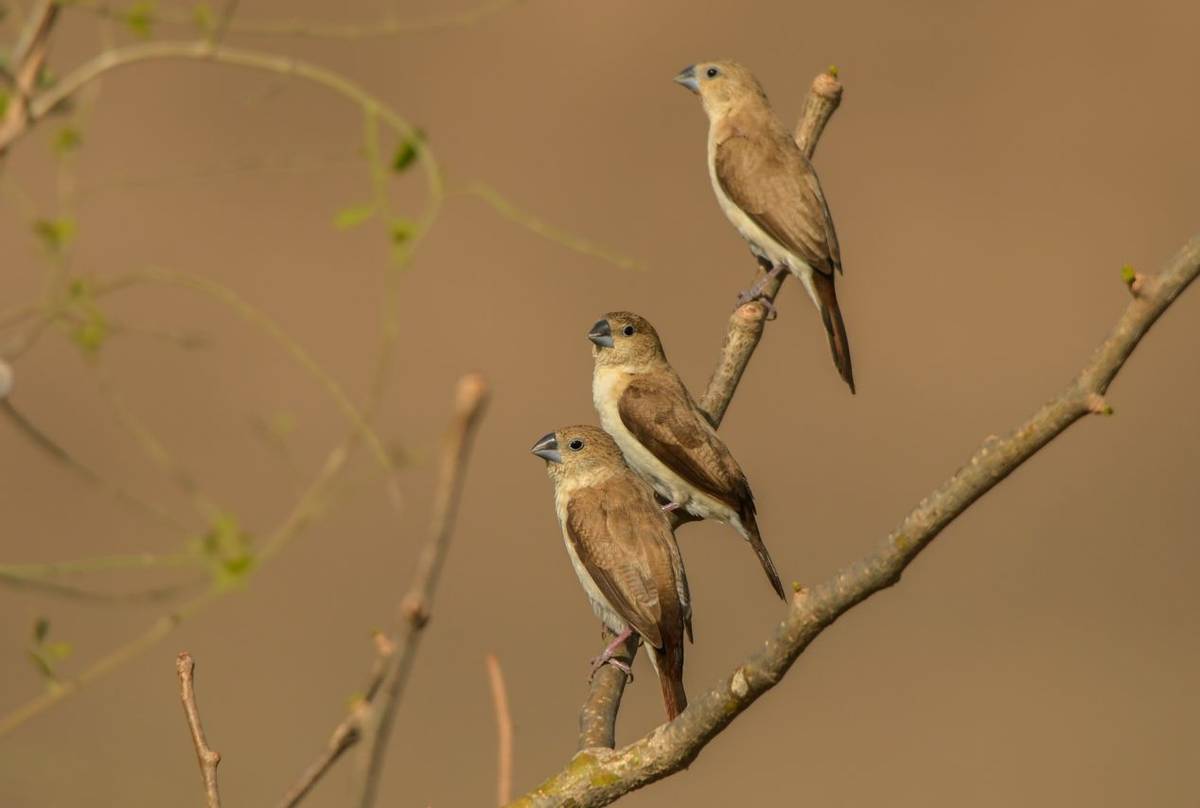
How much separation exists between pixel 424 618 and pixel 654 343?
423 centimetres

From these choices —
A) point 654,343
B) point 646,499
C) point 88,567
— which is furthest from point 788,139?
point 88,567

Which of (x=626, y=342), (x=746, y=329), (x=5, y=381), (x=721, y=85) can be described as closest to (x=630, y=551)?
(x=746, y=329)

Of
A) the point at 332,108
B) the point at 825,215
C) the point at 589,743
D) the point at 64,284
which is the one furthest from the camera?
the point at 332,108

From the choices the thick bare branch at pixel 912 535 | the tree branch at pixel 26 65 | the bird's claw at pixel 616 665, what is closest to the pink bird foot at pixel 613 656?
the bird's claw at pixel 616 665

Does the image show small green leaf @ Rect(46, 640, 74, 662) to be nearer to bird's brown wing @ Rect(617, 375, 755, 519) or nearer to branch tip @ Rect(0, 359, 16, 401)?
branch tip @ Rect(0, 359, 16, 401)

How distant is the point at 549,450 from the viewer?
4.94 metres

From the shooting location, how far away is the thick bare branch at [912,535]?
1700 millimetres

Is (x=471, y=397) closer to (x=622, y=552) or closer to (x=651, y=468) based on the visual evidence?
(x=622, y=552)

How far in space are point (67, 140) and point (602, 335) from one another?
3.72 metres

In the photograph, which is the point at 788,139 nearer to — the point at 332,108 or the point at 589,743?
the point at 589,743

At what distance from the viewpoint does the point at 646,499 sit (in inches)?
174

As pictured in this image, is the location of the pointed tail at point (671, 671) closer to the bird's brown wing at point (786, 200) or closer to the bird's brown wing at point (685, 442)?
the bird's brown wing at point (685, 442)

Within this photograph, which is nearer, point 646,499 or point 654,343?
point 646,499

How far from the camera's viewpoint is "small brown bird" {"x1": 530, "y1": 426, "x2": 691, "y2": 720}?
393cm
